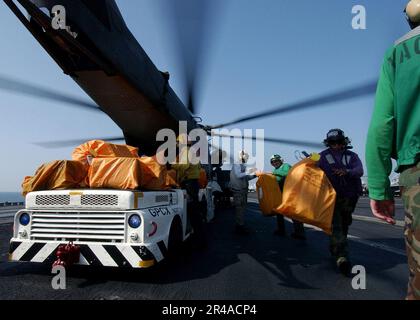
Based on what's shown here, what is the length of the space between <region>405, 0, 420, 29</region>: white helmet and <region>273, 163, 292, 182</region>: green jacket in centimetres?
517

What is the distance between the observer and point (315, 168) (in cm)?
428

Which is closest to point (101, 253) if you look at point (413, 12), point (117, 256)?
point (117, 256)

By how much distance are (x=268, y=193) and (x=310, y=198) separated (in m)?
2.09

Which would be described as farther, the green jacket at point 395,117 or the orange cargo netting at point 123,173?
the orange cargo netting at point 123,173

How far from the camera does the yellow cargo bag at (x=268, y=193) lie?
605 centimetres

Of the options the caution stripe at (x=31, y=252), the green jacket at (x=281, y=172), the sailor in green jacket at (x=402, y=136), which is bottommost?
the caution stripe at (x=31, y=252)

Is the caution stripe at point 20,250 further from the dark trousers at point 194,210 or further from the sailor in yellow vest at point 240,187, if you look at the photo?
the sailor in yellow vest at point 240,187

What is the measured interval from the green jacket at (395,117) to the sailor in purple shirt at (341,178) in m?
2.66

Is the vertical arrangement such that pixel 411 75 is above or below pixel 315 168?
above

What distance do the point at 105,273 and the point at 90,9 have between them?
333 cm

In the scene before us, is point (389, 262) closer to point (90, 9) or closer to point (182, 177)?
point (182, 177)

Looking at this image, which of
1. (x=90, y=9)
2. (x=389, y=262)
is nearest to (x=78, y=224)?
(x=90, y=9)

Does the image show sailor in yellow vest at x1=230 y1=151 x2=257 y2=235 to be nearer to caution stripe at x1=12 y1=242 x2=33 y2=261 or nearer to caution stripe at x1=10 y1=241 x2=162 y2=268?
caution stripe at x1=10 y1=241 x2=162 y2=268

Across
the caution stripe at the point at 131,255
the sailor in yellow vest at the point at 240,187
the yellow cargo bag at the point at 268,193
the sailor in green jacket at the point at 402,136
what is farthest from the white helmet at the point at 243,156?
the sailor in green jacket at the point at 402,136
